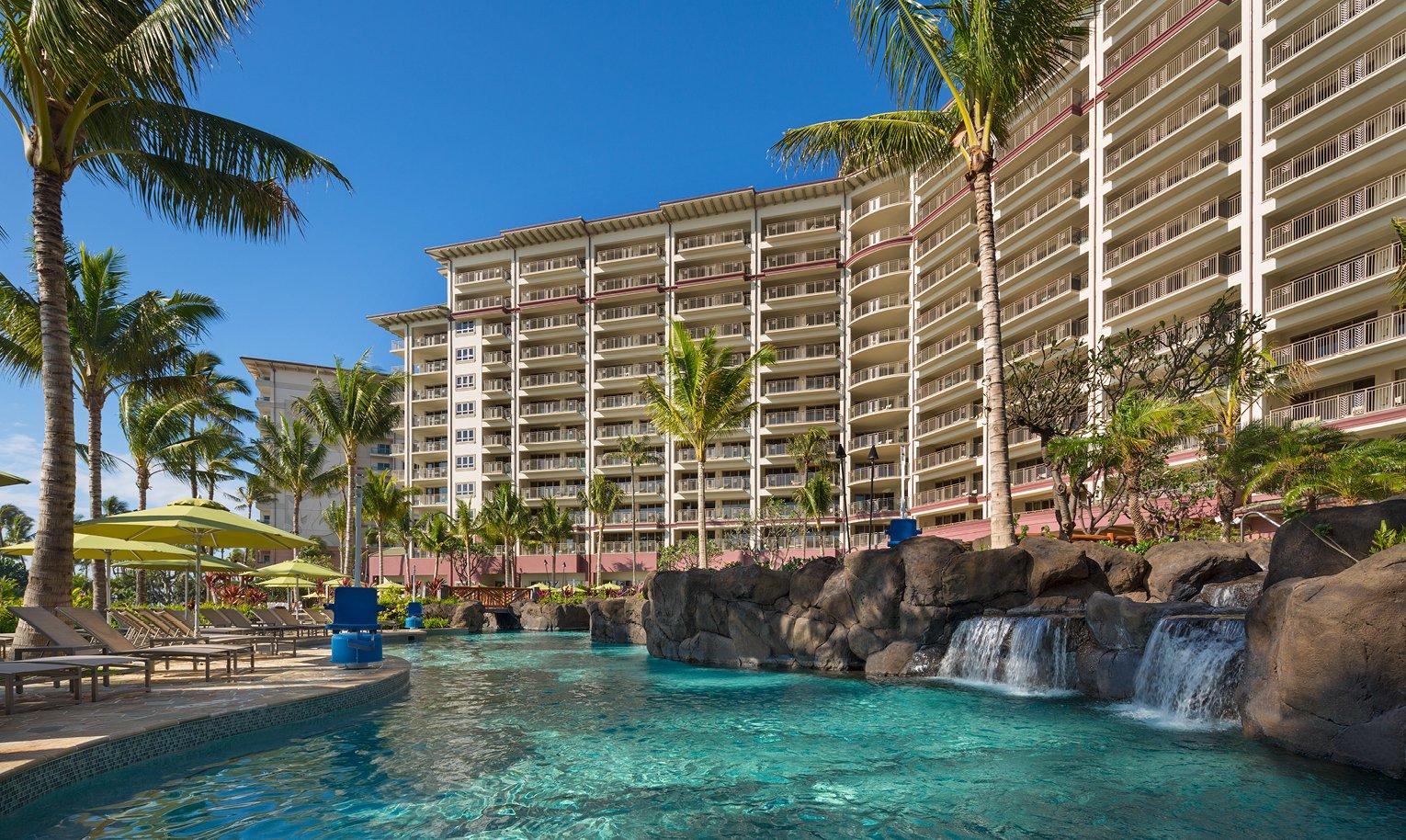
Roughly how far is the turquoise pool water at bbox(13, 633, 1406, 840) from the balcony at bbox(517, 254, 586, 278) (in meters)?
58.8

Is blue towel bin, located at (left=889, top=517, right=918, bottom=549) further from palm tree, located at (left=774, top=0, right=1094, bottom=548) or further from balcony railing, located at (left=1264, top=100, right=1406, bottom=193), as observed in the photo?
balcony railing, located at (left=1264, top=100, right=1406, bottom=193)

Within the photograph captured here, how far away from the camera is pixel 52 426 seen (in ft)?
37.7

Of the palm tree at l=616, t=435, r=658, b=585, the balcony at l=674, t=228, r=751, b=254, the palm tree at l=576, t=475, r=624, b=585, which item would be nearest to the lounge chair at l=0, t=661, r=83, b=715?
the palm tree at l=576, t=475, r=624, b=585

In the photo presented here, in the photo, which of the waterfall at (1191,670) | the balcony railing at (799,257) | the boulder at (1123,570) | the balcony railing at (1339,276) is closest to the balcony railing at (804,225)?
the balcony railing at (799,257)

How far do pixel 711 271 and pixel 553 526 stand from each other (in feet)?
71.2

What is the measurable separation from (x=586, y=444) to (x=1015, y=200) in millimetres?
34583

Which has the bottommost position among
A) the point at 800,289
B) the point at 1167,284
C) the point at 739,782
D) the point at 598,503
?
the point at 598,503

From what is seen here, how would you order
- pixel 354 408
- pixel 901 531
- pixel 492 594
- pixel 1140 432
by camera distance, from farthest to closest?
1. pixel 492 594
2. pixel 354 408
3. pixel 901 531
4. pixel 1140 432

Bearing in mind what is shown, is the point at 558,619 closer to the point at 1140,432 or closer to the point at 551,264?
the point at 1140,432

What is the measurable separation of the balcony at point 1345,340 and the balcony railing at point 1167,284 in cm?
441

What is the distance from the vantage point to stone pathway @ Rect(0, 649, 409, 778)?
7.46 metres

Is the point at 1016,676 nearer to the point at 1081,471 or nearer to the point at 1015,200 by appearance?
the point at 1081,471

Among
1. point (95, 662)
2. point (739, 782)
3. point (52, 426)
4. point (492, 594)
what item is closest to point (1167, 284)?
point (492, 594)

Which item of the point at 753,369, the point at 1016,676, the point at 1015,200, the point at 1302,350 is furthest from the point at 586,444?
the point at 1016,676
